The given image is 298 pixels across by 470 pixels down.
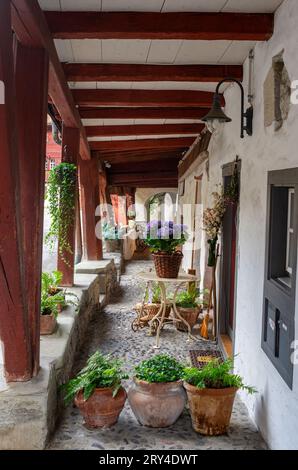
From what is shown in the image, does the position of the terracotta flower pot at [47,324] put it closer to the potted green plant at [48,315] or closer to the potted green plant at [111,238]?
the potted green plant at [48,315]

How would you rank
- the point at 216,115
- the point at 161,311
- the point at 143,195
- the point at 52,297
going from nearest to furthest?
1. the point at 216,115
2. the point at 52,297
3. the point at 161,311
4. the point at 143,195

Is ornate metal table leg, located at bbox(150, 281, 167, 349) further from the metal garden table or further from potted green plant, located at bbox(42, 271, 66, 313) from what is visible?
potted green plant, located at bbox(42, 271, 66, 313)

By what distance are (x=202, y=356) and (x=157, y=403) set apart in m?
1.79

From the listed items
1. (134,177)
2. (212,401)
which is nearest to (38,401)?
(212,401)

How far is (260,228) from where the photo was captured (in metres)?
3.51

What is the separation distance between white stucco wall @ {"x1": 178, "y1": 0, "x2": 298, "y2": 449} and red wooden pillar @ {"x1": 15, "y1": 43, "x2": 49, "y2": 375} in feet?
4.95

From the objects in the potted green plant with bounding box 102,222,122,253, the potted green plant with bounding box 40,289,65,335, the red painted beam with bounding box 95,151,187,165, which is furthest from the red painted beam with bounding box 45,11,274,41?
the potted green plant with bounding box 102,222,122,253

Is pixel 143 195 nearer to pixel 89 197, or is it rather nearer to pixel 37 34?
pixel 89 197

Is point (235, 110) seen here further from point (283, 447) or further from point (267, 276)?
point (283, 447)

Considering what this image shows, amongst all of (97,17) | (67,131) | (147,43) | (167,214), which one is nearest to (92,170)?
(67,131)

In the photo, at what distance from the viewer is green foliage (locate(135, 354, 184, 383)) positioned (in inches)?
134

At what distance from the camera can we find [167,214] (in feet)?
73.3

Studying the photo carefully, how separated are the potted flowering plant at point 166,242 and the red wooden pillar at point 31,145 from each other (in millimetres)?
2089

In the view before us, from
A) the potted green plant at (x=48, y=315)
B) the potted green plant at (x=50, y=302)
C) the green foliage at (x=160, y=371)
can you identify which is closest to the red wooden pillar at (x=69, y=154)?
the potted green plant at (x=50, y=302)
